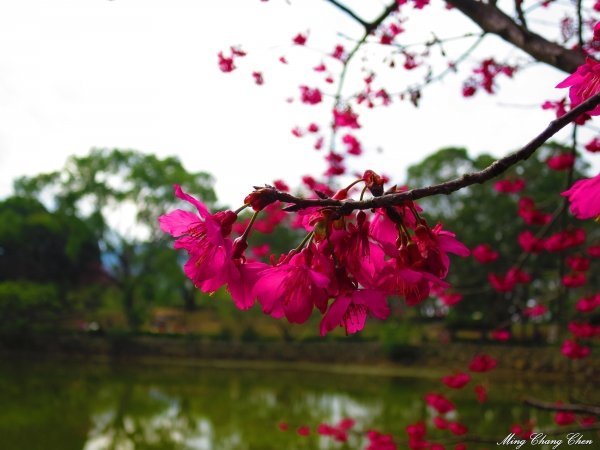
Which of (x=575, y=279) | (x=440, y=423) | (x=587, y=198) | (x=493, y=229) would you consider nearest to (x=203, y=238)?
(x=587, y=198)

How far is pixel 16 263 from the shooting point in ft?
51.5

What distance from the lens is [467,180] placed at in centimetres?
49

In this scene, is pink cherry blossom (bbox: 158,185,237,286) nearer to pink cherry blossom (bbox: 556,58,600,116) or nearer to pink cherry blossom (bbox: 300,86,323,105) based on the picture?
pink cherry blossom (bbox: 556,58,600,116)

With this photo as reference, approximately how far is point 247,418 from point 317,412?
107 centimetres

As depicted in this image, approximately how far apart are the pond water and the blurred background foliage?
4606 mm

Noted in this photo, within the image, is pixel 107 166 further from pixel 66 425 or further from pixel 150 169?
pixel 66 425

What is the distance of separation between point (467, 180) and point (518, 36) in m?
1.39

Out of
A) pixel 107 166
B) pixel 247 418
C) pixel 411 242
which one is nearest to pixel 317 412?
pixel 247 418

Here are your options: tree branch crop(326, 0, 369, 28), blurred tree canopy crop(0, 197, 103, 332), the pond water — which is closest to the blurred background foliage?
blurred tree canopy crop(0, 197, 103, 332)

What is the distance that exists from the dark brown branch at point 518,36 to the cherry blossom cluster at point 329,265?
3.97 feet

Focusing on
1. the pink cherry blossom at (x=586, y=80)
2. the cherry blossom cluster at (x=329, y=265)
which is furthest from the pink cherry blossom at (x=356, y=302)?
the pink cherry blossom at (x=586, y=80)

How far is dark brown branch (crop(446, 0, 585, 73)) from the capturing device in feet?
4.81

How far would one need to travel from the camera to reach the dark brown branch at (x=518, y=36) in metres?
1.46

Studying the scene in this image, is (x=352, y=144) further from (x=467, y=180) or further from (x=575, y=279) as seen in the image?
(x=467, y=180)
